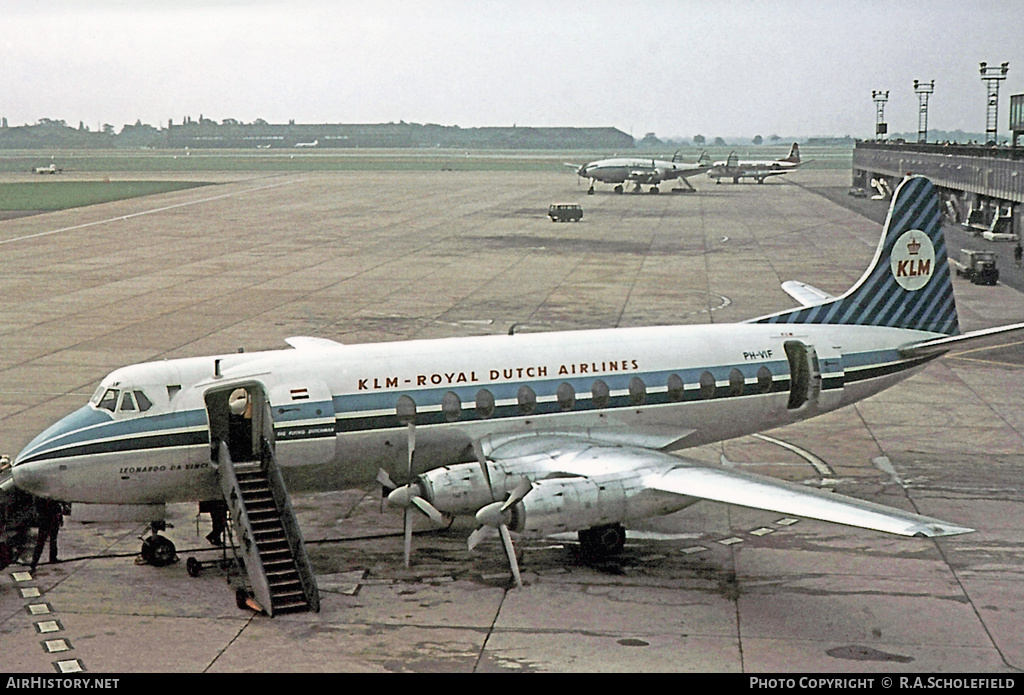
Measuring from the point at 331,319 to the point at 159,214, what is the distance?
205ft

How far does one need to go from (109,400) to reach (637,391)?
10.8m

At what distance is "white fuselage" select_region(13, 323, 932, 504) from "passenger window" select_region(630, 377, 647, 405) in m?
0.03

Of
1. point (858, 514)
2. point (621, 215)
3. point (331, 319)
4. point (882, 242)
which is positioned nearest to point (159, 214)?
point (621, 215)

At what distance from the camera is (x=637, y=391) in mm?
25047

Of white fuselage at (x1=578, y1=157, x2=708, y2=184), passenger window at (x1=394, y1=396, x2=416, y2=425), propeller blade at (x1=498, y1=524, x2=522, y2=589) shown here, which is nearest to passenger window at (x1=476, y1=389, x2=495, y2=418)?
passenger window at (x1=394, y1=396, x2=416, y2=425)

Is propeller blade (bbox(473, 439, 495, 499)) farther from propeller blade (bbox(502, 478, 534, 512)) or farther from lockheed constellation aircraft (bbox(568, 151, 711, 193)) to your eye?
lockheed constellation aircraft (bbox(568, 151, 711, 193))

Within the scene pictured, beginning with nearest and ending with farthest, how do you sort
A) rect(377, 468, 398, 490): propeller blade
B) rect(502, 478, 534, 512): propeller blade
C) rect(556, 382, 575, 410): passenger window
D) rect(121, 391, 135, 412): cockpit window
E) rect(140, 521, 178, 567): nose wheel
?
rect(502, 478, 534, 512): propeller blade → rect(121, 391, 135, 412): cockpit window → rect(140, 521, 178, 567): nose wheel → rect(377, 468, 398, 490): propeller blade → rect(556, 382, 575, 410): passenger window

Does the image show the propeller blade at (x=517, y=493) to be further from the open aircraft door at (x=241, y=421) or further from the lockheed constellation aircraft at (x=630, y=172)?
the lockheed constellation aircraft at (x=630, y=172)

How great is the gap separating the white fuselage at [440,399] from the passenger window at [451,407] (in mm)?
25

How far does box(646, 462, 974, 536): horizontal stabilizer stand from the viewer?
18.1m

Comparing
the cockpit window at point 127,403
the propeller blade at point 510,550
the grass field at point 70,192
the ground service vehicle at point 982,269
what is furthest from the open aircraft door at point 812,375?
the grass field at point 70,192

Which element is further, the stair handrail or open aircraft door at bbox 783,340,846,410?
open aircraft door at bbox 783,340,846,410

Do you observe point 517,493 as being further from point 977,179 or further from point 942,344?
point 977,179

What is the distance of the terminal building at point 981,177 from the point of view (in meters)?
69.4
